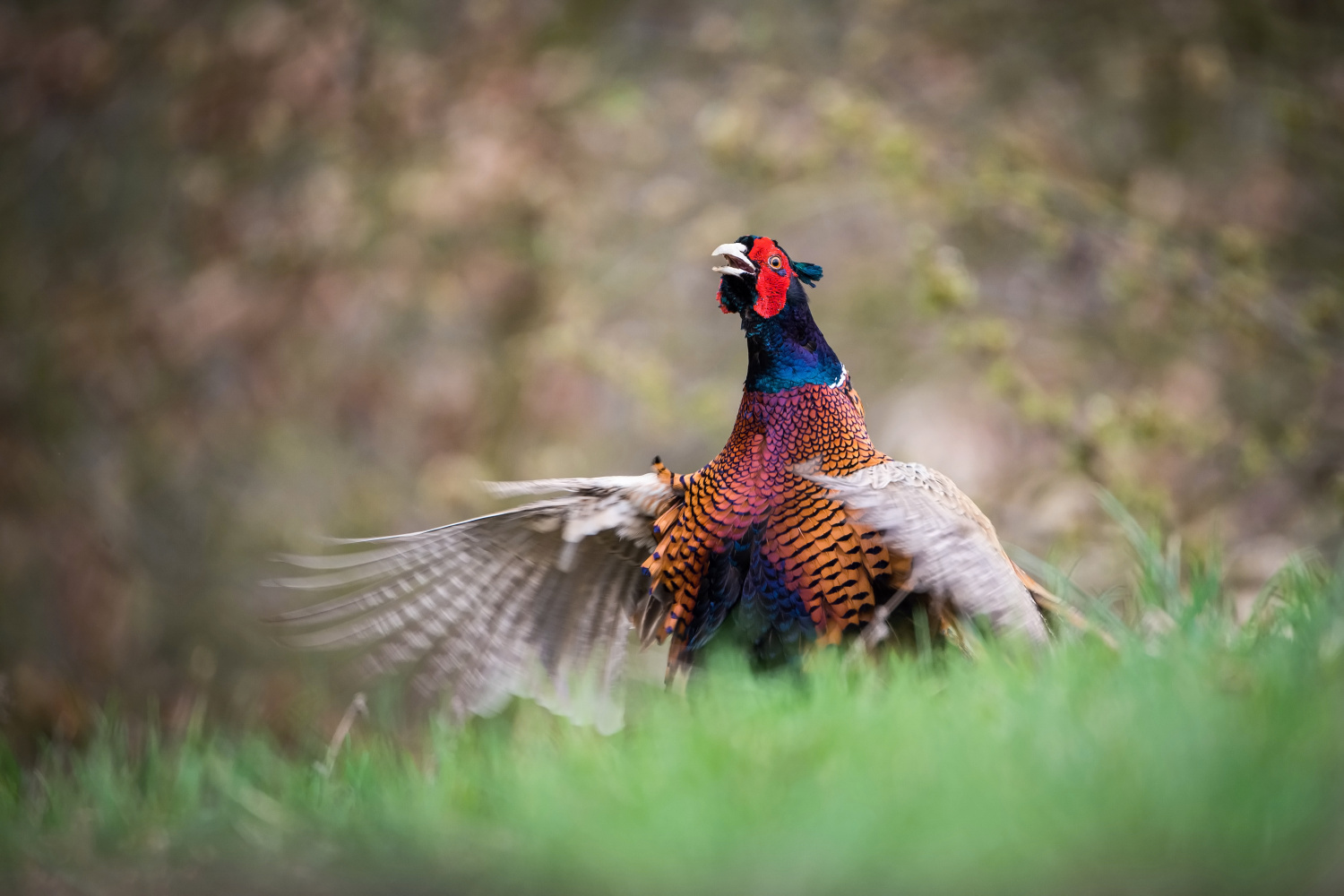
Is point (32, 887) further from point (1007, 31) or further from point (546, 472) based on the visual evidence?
point (1007, 31)

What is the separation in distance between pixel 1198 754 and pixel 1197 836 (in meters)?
0.15

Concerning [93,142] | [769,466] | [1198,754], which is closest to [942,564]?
[769,466]

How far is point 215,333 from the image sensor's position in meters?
6.93

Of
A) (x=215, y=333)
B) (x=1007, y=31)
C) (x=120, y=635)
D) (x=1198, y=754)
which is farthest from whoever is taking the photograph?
(x=215, y=333)

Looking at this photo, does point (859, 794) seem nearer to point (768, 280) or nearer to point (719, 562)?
point (719, 562)

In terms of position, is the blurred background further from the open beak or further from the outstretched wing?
the outstretched wing

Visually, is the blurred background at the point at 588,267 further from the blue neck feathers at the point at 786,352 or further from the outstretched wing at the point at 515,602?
the outstretched wing at the point at 515,602

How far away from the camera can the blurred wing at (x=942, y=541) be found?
253 centimetres

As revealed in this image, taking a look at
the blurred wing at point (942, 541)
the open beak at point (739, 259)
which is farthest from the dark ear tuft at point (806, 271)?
the blurred wing at point (942, 541)

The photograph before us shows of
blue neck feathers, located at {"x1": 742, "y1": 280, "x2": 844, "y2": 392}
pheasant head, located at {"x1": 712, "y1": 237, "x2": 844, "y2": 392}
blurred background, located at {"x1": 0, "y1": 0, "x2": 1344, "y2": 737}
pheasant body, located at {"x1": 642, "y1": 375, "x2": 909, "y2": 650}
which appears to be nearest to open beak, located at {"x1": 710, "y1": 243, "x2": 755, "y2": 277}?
pheasant head, located at {"x1": 712, "y1": 237, "x2": 844, "y2": 392}

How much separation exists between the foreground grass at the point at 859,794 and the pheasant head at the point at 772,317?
0.90 metres

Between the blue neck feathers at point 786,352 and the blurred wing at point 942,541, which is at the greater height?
the blue neck feathers at point 786,352

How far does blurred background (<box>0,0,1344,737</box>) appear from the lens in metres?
5.25

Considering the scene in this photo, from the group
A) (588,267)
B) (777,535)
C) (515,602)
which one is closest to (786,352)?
(777,535)
